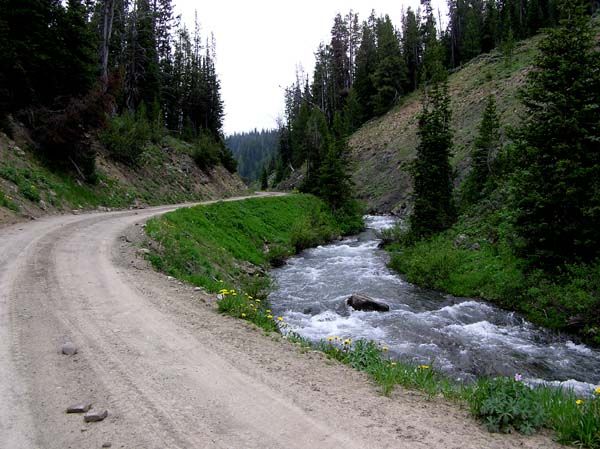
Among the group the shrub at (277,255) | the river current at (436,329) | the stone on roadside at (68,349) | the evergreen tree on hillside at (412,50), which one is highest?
the evergreen tree on hillside at (412,50)

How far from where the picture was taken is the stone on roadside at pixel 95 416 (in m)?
4.22

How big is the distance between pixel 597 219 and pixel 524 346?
20.0 feet

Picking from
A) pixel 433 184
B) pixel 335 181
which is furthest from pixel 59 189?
pixel 335 181

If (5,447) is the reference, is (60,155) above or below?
above

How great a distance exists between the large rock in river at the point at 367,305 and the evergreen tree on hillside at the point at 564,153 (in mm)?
6900

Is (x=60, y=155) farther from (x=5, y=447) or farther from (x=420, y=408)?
(x=420, y=408)

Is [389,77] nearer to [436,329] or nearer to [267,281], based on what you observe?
[267,281]

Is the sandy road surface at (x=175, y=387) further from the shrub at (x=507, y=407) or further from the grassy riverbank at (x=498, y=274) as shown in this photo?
the grassy riverbank at (x=498, y=274)

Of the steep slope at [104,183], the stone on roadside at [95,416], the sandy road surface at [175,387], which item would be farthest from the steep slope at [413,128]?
the stone on roadside at [95,416]

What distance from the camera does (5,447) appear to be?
12.2 feet

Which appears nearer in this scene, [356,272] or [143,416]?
[143,416]

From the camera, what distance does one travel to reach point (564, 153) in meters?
14.6

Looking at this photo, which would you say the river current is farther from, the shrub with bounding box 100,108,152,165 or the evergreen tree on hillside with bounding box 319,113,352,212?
the evergreen tree on hillside with bounding box 319,113,352,212

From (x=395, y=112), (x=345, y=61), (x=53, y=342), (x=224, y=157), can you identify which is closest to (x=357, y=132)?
(x=395, y=112)
